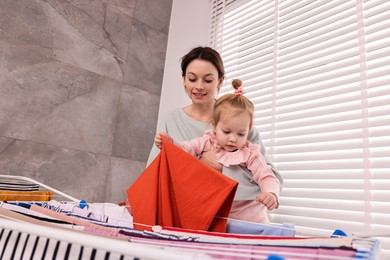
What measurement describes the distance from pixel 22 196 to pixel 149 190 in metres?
0.71

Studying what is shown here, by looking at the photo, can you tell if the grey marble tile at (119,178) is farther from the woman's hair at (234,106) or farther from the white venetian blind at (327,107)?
the woman's hair at (234,106)

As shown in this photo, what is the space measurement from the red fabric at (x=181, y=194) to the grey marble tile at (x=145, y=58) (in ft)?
4.39

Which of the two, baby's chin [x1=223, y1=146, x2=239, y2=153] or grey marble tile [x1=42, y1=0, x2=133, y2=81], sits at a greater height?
grey marble tile [x1=42, y1=0, x2=133, y2=81]

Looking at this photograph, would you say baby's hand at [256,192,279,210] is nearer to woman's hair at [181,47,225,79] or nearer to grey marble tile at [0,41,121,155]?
woman's hair at [181,47,225,79]

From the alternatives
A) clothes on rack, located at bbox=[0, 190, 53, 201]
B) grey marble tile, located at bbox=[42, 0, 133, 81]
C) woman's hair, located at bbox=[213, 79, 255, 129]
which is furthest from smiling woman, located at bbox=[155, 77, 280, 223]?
grey marble tile, located at bbox=[42, 0, 133, 81]

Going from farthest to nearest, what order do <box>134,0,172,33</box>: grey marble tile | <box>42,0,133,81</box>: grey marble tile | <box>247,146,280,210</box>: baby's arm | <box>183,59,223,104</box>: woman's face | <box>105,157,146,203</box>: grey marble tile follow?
<box>134,0,172,33</box>: grey marble tile
<box>105,157,146,203</box>: grey marble tile
<box>42,0,133,81</box>: grey marble tile
<box>183,59,223,104</box>: woman's face
<box>247,146,280,210</box>: baby's arm

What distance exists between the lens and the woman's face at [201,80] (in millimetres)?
1213

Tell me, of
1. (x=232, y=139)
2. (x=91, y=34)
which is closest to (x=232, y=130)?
(x=232, y=139)

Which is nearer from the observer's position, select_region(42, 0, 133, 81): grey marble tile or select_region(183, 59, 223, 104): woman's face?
select_region(183, 59, 223, 104): woman's face

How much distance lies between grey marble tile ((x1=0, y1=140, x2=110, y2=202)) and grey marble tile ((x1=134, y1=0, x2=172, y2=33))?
106 cm

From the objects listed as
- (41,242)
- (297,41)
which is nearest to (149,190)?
(41,242)

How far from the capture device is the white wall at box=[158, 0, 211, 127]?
6.61 feet

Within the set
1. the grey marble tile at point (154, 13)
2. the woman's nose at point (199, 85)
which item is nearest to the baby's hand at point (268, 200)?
the woman's nose at point (199, 85)

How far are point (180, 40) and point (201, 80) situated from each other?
1049mm
